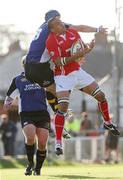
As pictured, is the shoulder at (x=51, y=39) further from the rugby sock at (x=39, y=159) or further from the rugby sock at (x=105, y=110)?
the rugby sock at (x=39, y=159)

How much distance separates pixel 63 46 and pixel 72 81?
23.3 inches

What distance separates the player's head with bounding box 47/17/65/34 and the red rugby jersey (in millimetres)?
83

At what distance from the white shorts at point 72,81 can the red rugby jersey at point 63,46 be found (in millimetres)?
73

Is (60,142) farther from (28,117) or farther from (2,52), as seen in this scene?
(2,52)

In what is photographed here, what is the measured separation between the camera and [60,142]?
12.4 meters

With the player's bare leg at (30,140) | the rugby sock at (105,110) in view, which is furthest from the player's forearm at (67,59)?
the player's bare leg at (30,140)

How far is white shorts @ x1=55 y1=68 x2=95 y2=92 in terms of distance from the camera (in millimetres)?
12484

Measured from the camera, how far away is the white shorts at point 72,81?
41.0 ft

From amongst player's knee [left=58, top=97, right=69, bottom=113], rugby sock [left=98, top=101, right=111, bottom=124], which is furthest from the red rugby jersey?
rugby sock [left=98, top=101, right=111, bottom=124]

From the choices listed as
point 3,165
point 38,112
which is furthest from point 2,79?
point 38,112

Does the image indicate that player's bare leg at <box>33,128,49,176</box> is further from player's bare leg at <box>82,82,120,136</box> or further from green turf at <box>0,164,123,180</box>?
player's bare leg at <box>82,82,120,136</box>

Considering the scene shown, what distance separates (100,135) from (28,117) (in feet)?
48.3

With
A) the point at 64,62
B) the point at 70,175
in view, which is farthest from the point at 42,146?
the point at 64,62

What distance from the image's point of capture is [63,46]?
488 inches
